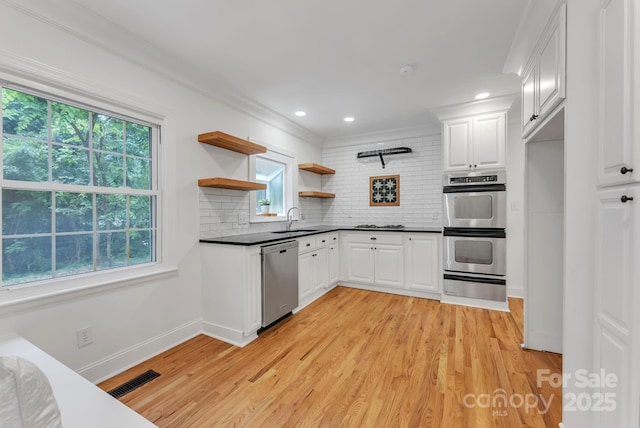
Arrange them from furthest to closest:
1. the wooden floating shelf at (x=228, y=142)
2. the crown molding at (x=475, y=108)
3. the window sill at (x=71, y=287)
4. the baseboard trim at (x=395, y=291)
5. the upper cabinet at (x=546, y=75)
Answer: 1. the baseboard trim at (x=395, y=291)
2. the crown molding at (x=475, y=108)
3. the wooden floating shelf at (x=228, y=142)
4. the window sill at (x=71, y=287)
5. the upper cabinet at (x=546, y=75)

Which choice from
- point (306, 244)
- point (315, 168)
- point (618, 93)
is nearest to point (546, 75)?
point (618, 93)

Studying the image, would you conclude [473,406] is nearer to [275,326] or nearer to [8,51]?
[275,326]

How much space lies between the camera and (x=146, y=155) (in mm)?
2416

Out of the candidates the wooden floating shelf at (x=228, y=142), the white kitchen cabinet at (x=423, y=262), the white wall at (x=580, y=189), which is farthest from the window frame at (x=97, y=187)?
the white kitchen cabinet at (x=423, y=262)

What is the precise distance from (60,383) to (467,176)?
4055 mm

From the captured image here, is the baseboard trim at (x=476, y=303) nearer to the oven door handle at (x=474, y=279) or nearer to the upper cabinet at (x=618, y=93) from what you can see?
the oven door handle at (x=474, y=279)

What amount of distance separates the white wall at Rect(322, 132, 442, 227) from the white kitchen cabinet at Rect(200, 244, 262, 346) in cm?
266

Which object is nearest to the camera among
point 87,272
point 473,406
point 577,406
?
point 577,406

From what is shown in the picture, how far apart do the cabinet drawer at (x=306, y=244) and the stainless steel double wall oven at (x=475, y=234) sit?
1.77 meters

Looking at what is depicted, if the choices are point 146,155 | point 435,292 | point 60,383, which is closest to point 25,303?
point 60,383

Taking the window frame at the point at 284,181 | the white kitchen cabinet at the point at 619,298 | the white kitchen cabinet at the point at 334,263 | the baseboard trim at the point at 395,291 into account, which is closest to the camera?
the white kitchen cabinet at the point at 619,298

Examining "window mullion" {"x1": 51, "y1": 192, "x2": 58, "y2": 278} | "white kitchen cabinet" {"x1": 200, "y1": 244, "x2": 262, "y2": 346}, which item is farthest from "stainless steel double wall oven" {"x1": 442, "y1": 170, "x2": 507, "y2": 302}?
"window mullion" {"x1": 51, "y1": 192, "x2": 58, "y2": 278}

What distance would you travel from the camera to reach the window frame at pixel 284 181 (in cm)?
347

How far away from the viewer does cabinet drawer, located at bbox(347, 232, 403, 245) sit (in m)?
3.96
